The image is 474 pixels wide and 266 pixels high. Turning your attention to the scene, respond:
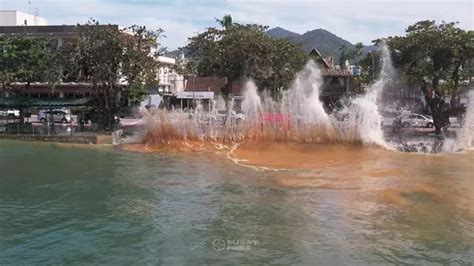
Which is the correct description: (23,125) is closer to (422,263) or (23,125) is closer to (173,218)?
(173,218)

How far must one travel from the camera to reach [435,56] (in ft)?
139

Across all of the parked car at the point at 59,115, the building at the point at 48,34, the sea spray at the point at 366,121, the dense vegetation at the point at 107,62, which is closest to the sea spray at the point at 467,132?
the sea spray at the point at 366,121

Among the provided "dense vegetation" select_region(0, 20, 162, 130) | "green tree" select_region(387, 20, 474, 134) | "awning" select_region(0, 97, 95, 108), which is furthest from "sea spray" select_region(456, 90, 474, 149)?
"awning" select_region(0, 97, 95, 108)

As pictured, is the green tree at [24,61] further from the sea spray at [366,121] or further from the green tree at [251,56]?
the sea spray at [366,121]

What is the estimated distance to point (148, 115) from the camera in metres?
37.7

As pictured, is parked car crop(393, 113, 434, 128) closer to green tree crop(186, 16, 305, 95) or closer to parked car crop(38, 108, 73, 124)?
green tree crop(186, 16, 305, 95)

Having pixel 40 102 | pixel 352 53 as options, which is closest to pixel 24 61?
pixel 40 102

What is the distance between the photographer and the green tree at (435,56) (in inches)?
1622

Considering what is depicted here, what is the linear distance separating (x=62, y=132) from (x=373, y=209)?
2950 cm

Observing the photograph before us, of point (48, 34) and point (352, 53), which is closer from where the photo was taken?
point (48, 34)

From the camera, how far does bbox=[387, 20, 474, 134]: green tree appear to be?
41.2m

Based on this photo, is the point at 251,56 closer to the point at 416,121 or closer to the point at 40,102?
the point at 416,121

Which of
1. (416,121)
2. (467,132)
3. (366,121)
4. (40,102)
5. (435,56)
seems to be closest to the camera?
(366,121)

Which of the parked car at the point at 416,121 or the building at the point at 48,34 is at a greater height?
the building at the point at 48,34
